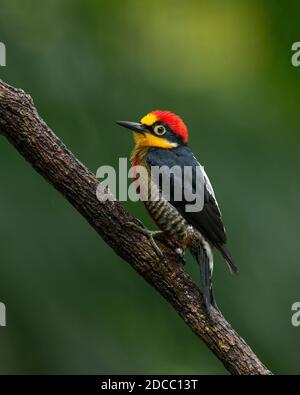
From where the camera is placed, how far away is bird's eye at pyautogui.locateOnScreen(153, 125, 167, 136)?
205 inches

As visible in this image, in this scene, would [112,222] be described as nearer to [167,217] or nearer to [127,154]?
[167,217]

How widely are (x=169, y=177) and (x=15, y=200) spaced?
3.07 ft

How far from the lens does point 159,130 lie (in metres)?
5.21

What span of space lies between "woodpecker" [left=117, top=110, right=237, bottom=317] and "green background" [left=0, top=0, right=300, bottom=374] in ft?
0.93

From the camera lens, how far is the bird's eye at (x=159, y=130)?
205 inches

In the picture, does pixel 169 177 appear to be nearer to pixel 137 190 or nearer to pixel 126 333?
pixel 137 190

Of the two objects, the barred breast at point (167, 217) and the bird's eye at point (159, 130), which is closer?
the barred breast at point (167, 217)

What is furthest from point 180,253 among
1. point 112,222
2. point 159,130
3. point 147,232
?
point 159,130

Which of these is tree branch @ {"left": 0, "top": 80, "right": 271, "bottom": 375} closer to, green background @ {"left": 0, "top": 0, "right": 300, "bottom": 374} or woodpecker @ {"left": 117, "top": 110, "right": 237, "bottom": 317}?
woodpecker @ {"left": 117, "top": 110, "right": 237, "bottom": 317}

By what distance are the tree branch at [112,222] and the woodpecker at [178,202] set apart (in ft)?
0.25

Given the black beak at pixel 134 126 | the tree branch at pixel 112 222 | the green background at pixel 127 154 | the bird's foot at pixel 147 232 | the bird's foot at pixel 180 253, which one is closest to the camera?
the tree branch at pixel 112 222

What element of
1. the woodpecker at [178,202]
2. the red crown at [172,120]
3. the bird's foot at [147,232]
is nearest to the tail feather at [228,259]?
the woodpecker at [178,202]

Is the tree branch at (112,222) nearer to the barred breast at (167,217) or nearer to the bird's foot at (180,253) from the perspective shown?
the bird's foot at (180,253)

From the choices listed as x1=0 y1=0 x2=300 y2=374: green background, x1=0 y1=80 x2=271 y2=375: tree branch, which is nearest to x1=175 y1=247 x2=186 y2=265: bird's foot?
x1=0 y1=80 x2=271 y2=375: tree branch
